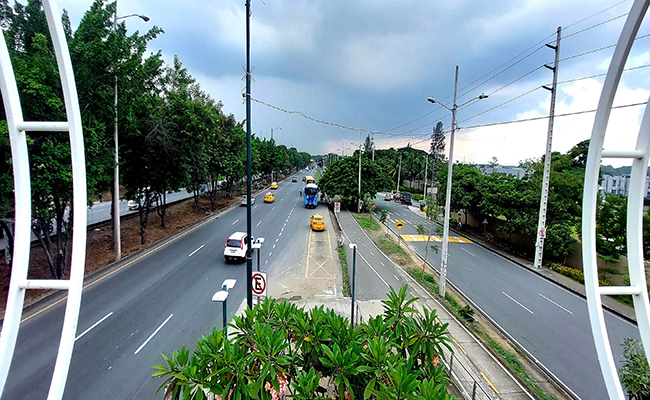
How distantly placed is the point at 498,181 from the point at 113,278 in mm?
24419

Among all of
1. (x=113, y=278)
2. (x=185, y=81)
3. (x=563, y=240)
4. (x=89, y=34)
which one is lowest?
(x=113, y=278)

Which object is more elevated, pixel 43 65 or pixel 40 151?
pixel 43 65

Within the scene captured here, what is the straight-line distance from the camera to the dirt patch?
33.7 feet

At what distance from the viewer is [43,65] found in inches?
329

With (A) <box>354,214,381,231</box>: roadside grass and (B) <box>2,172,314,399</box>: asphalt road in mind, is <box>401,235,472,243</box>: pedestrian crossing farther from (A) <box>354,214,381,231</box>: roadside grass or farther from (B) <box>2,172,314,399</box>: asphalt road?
(B) <box>2,172,314,399</box>: asphalt road

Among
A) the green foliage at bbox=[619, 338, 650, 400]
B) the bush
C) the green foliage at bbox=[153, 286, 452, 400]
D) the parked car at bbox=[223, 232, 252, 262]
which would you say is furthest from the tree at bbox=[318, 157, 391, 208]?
the green foliage at bbox=[153, 286, 452, 400]

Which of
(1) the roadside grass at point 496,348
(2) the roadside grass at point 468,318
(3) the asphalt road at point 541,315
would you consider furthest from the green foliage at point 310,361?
(3) the asphalt road at point 541,315

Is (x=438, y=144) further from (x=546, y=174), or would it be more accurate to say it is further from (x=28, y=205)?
(x=28, y=205)

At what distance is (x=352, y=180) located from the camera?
29141mm

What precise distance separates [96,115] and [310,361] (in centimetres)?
1168

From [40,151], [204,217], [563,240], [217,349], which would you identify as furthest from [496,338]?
[204,217]

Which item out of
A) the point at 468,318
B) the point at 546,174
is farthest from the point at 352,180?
the point at 468,318

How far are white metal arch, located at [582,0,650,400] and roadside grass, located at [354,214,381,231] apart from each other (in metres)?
20.4

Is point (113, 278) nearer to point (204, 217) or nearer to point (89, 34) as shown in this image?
point (89, 34)
